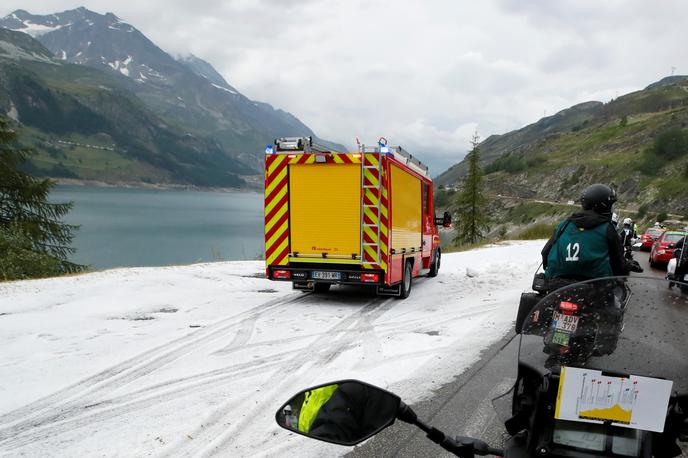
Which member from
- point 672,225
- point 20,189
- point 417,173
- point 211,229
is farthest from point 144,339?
point 672,225

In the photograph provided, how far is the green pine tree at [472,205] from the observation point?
44500 mm

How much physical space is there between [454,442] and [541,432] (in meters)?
0.41

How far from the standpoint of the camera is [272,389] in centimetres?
501

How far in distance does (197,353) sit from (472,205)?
A: 40734 millimetres

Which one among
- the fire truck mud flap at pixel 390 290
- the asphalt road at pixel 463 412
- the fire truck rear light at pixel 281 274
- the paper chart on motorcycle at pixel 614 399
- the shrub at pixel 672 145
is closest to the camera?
the paper chart on motorcycle at pixel 614 399

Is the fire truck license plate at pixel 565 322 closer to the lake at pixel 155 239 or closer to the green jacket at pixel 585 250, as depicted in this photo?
the green jacket at pixel 585 250

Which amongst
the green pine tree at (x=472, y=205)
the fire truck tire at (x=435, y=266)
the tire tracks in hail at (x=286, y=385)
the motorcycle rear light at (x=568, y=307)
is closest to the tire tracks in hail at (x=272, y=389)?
the tire tracks in hail at (x=286, y=385)

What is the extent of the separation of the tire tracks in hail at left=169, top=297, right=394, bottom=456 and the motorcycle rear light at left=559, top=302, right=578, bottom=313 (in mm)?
2625

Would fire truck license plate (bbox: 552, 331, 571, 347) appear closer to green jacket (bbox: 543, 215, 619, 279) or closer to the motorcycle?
the motorcycle

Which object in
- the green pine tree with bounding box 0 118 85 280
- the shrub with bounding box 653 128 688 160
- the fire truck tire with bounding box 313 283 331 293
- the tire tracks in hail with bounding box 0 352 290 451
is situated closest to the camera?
Result: the tire tracks in hail with bounding box 0 352 290 451

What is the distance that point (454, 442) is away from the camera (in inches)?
73.6

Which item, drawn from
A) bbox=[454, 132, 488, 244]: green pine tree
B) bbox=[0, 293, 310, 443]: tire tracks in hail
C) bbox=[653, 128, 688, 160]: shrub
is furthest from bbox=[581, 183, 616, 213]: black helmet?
bbox=[653, 128, 688, 160]: shrub

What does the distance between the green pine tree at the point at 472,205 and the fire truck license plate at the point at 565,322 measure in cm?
4282

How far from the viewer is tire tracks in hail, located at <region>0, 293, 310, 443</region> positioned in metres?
4.22
